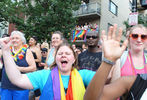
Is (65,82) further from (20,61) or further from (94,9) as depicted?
(94,9)

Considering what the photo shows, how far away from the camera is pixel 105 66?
1.22 metres

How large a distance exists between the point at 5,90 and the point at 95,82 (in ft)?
6.67

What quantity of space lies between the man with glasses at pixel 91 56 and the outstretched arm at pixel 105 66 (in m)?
1.30

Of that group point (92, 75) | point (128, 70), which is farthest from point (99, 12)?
point (92, 75)

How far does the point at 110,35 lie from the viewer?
4.37ft

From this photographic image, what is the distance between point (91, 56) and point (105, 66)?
1506 millimetres

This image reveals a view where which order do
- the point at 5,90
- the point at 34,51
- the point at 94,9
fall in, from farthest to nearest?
the point at 94,9 < the point at 34,51 < the point at 5,90

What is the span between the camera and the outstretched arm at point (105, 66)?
1209 millimetres

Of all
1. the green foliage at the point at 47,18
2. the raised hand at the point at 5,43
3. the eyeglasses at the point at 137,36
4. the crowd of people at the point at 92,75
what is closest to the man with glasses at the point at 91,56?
the crowd of people at the point at 92,75

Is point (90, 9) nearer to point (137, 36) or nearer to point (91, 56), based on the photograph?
point (91, 56)

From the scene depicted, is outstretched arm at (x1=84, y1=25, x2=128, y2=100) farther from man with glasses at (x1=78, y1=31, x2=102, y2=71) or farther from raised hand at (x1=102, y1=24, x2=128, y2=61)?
man with glasses at (x1=78, y1=31, x2=102, y2=71)

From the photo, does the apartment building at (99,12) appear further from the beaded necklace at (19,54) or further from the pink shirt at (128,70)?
the pink shirt at (128,70)

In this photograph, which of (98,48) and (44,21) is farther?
(44,21)

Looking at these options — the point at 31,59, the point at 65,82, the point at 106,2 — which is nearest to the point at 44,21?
the point at 31,59
